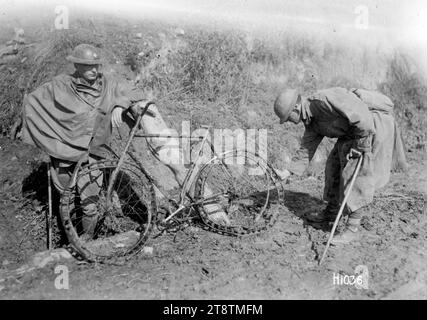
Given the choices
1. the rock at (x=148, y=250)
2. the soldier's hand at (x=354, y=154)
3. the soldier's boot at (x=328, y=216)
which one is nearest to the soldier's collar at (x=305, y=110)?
the soldier's hand at (x=354, y=154)

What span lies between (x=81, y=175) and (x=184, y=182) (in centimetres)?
118

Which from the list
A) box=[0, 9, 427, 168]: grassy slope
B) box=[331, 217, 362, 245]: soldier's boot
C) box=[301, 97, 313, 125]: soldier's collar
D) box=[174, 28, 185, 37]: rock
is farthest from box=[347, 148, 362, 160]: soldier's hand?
box=[174, 28, 185, 37]: rock

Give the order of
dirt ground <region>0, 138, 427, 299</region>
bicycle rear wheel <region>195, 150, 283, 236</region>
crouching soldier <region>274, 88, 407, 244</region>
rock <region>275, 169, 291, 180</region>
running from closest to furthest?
dirt ground <region>0, 138, 427, 299</region> → crouching soldier <region>274, 88, 407, 244</region> → bicycle rear wheel <region>195, 150, 283, 236</region> → rock <region>275, 169, 291, 180</region>

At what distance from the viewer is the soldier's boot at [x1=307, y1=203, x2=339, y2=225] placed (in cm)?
577

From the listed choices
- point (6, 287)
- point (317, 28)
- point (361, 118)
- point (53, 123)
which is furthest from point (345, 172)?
point (317, 28)

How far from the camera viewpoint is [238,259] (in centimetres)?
504

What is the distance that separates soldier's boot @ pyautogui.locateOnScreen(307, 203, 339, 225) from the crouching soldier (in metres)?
0.21

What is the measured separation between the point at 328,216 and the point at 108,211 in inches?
109

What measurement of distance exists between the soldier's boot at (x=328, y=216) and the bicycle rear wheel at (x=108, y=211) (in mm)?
2220

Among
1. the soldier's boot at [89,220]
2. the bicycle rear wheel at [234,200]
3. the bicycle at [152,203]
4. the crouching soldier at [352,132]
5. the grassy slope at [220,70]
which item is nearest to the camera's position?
the crouching soldier at [352,132]

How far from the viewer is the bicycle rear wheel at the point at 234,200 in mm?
5516

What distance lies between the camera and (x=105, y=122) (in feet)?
16.8

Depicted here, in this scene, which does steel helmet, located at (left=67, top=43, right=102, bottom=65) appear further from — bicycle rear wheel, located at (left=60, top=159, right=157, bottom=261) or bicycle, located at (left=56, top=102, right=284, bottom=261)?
bicycle rear wheel, located at (left=60, top=159, right=157, bottom=261)

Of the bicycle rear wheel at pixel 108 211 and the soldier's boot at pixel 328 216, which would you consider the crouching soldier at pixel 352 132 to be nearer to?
the soldier's boot at pixel 328 216
